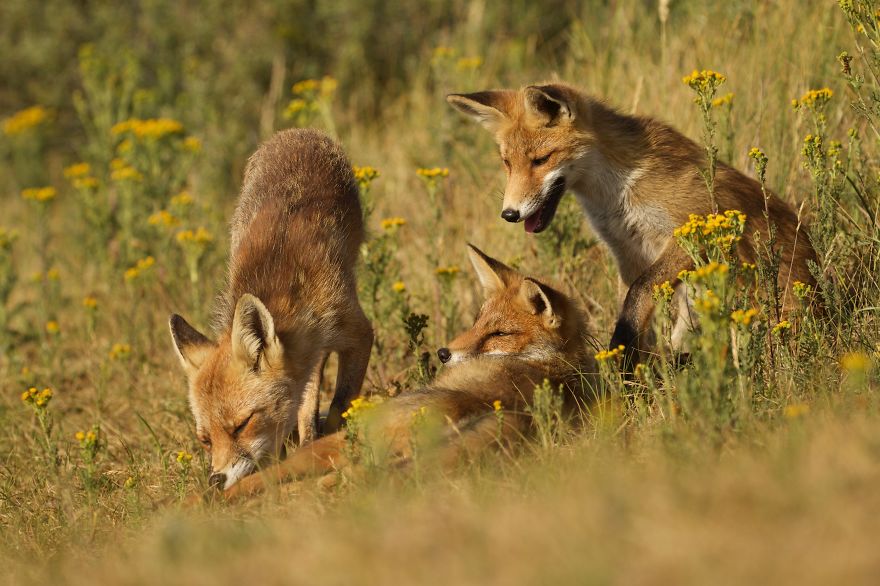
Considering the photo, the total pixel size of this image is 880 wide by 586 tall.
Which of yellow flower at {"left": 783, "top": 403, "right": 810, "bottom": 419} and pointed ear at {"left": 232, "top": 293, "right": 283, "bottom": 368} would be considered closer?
yellow flower at {"left": 783, "top": 403, "right": 810, "bottom": 419}

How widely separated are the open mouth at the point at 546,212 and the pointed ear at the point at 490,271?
28 cm

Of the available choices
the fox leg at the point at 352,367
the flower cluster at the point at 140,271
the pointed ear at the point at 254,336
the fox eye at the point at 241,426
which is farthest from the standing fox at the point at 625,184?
the flower cluster at the point at 140,271

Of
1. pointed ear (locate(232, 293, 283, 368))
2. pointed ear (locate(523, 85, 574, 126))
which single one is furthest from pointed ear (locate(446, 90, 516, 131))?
pointed ear (locate(232, 293, 283, 368))

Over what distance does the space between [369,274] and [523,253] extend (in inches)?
52.8

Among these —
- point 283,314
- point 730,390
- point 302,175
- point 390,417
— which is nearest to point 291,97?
point 302,175

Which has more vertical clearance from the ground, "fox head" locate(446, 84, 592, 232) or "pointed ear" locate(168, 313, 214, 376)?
"fox head" locate(446, 84, 592, 232)

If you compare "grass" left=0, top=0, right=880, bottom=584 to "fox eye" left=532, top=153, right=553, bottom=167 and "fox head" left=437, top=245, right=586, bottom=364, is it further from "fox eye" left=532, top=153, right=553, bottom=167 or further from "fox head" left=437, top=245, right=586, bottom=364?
"fox eye" left=532, top=153, right=553, bottom=167

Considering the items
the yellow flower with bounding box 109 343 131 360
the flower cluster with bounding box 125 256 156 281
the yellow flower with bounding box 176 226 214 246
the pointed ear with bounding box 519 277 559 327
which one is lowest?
the yellow flower with bounding box 109 343 131 360

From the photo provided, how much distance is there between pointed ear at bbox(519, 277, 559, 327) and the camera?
A: 5.23 m

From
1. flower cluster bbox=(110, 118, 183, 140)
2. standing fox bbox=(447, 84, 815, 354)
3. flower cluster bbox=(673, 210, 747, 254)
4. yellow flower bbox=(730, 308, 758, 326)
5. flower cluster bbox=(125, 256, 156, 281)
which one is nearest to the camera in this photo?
yellow flower bbox=(730, 308, 758, 326)

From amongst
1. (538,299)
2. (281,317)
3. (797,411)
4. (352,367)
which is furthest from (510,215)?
(797,411)

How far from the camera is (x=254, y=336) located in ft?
16.5

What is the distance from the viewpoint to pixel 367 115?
1136cm

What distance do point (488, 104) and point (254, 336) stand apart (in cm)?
219
